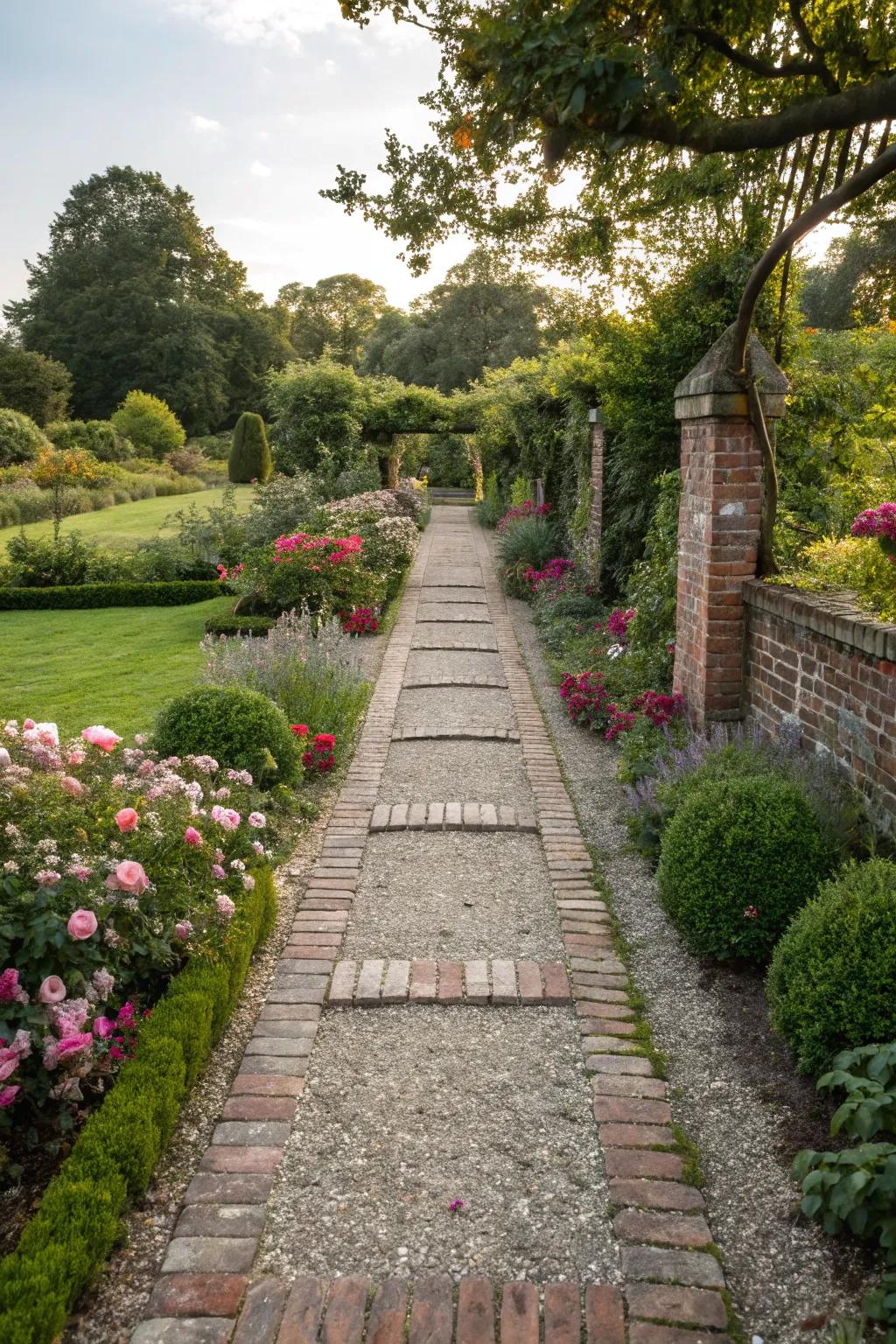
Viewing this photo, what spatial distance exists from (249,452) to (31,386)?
9210mm

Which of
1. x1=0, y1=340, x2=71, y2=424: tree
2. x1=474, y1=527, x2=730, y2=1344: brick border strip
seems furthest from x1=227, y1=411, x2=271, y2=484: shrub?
x1=474, y1=527, x2=730, y2=1344: brick border strip

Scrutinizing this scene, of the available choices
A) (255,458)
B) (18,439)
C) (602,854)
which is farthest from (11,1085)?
(255,458)

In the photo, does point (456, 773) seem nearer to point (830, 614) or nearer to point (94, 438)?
point (830, 614)

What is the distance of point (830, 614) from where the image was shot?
147 inches

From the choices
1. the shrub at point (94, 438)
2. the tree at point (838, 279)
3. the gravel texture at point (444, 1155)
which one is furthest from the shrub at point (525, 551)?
the shrub at point (94, 438)

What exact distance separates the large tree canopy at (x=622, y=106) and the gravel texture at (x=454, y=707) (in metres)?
3.24

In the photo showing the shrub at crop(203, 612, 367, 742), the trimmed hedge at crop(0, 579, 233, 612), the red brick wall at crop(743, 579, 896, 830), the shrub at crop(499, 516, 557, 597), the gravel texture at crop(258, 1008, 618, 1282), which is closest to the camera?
the gravel texture at crop(258, 1008, 618, 1282)

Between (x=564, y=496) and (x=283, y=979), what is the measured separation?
10840 mm

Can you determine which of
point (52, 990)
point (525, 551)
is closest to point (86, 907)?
point (52, 990)

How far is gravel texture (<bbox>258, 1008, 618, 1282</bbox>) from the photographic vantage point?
85.0 inches

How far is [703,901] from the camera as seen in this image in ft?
11.2

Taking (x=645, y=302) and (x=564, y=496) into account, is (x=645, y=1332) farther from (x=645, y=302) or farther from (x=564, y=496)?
(x=564, y=496)

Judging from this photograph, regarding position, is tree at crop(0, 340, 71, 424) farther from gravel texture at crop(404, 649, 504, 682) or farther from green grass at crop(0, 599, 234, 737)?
gravel texture at crop(404, 649, 504, 682)

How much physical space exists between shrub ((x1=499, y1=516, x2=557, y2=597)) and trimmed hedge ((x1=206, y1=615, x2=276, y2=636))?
372 cm
